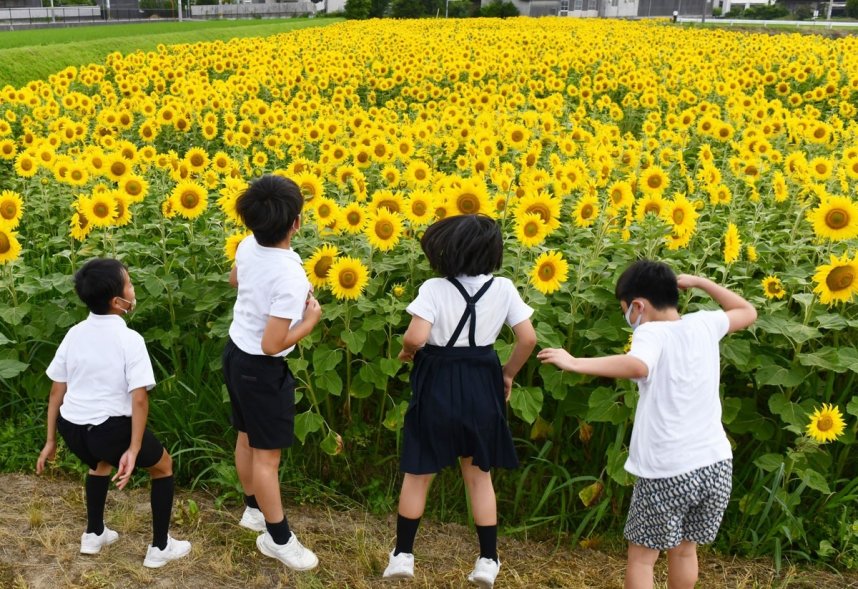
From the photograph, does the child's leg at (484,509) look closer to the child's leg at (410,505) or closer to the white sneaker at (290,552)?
the child's leg at (410,505)

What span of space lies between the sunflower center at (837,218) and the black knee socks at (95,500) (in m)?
3.23

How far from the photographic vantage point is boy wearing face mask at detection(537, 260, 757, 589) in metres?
2.58

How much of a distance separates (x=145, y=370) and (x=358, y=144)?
294 cm

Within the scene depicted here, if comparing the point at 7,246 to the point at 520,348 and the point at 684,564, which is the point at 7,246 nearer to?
the point at 520,348

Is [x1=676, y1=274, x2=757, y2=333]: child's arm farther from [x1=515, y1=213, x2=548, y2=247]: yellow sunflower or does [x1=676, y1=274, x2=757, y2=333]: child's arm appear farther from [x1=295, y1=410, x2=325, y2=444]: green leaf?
[x1=295, y1=410, x2=325, y2=444]: green leaf

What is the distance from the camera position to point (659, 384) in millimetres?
2592

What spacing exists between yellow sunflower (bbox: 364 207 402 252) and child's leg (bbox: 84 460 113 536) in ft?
Answer: 4.82

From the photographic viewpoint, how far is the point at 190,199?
4.19m

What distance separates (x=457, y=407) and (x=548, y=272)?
0.82 meters

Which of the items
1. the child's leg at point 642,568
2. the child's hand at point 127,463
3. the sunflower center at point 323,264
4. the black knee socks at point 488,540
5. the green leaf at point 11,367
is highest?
the sunflower center at point 323,264

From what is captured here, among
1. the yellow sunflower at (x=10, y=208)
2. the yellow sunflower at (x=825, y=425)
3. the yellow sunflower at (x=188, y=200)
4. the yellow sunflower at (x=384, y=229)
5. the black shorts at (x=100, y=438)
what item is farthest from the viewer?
the yellow sunflower at (x=188, y=200)

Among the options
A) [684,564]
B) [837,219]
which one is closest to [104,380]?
[684,564]

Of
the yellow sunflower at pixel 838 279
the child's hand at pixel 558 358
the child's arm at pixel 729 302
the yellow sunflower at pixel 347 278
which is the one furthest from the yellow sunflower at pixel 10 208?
the yellow sunflower at pixel 838 279

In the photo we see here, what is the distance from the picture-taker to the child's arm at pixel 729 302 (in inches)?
107
